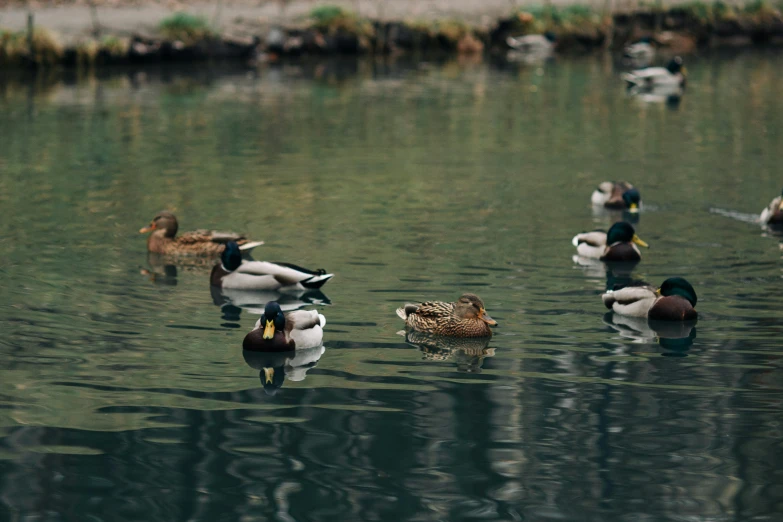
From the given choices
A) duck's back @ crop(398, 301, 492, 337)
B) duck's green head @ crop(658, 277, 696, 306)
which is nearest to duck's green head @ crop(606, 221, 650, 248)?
duck's green head @ crop(658, 277, 696, 306)

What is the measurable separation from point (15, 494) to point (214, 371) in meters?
3.11

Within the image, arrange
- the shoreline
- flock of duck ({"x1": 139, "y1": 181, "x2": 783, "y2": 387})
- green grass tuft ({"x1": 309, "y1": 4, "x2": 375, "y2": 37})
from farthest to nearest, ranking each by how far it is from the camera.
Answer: green grass tuft ({"x1": 309, "y1": 4, "x2": 375, "y2": 37}) < the shoreline < flock of duck ({"x1": 139, "y1": 181, "x2": 783, "y2": 387})

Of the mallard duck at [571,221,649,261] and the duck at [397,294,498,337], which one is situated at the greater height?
the mallard duck at [571,221,649,261]

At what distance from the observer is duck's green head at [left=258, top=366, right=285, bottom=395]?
11.9m

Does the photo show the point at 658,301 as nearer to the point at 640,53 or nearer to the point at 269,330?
the point at 269,330

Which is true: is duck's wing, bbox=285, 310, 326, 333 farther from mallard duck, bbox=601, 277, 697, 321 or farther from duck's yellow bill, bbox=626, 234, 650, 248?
duck's yellow bill, bbox=626, 234, 650, 248

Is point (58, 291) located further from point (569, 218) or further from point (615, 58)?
point (615, 58)

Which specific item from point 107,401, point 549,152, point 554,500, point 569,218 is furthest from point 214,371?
point 549,152

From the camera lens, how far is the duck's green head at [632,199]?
64.7ft

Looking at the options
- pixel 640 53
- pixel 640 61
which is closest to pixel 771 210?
pixel 640 61

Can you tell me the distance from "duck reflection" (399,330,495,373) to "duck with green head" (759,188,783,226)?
6.95 m

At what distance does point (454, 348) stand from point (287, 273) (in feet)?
9.46

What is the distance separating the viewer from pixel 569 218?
1997 centimetres

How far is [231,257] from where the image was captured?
51.8 feet
